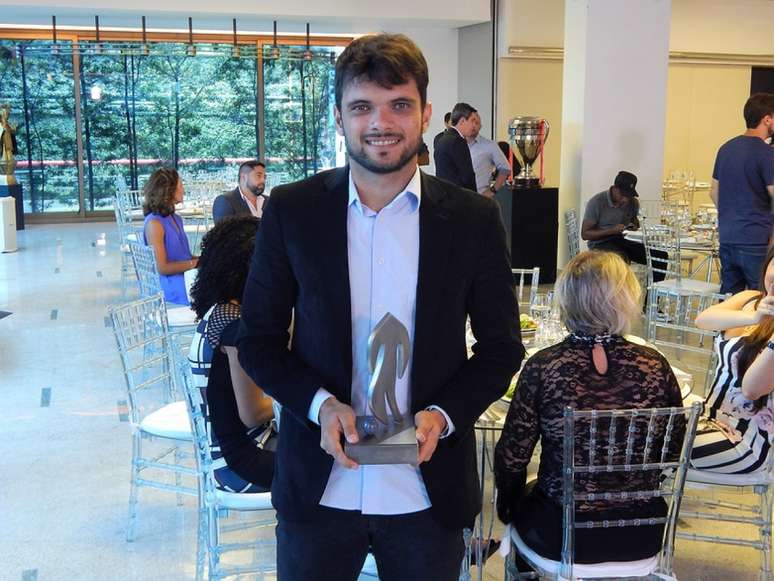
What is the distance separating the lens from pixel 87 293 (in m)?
8.91

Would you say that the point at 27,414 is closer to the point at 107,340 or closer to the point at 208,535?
the point at 107,340

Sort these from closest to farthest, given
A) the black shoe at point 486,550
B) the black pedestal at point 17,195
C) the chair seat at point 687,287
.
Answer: the black shoe at point 486,550 → the chair seat at point 687,287 → the black pedestal at point 17,195

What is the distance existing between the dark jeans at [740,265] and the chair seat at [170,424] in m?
3.99

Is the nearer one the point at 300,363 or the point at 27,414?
the point at 300,363

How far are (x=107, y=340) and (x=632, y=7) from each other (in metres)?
6.18

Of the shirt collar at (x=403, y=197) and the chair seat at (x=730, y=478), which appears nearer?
the shirt collar at (x=403, y=197)

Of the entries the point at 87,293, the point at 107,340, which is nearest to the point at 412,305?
the point at 107,340

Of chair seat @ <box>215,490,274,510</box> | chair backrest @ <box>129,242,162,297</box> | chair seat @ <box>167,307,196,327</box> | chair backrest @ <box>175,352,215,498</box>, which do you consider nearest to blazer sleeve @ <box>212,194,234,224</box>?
chair backrest @ <box>129,242,162,297</box>

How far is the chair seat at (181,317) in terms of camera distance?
5.18 metres

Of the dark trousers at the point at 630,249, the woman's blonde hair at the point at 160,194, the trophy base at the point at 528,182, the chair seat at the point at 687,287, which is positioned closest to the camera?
the woman's blonde hair at the point at 160,194

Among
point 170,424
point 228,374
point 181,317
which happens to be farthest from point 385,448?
point 181,317

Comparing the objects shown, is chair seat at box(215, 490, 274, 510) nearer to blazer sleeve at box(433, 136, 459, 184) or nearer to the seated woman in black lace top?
the seated woman in black lace top

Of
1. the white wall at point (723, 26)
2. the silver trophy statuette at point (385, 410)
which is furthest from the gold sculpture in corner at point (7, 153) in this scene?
the silver trophy statuette at point (385, 410)

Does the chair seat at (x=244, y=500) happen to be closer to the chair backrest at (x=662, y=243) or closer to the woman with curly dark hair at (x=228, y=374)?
the woman with curly dark hair at (x=228, y=374)
